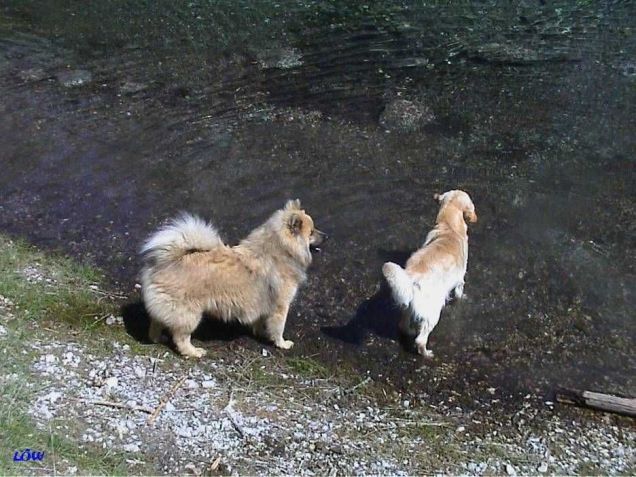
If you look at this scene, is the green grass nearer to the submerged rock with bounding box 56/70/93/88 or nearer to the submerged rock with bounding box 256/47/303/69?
the submerged rock with bounding box 56/70/93/88

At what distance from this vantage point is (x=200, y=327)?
743 centimetres

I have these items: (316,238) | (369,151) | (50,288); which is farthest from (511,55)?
(50,288)

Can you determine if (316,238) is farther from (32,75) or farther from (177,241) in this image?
(32,75)

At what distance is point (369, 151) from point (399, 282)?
4222 mm

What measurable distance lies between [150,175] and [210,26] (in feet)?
19.6

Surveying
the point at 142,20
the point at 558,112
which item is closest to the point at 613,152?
the point at 558,112

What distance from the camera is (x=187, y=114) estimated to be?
11484 mm

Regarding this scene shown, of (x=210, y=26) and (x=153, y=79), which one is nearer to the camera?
(x=153, y=79)

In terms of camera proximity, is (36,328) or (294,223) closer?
(36,328)

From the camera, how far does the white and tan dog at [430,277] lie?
6.64 metres

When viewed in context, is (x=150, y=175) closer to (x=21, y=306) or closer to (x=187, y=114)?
(x=187, y=114)

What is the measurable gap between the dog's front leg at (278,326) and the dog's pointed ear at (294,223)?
0.77 m

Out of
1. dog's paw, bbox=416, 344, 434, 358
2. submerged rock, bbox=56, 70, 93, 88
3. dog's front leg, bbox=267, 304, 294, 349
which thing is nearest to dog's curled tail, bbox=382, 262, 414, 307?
dog's paw, bbox=416, 344, 434, 358

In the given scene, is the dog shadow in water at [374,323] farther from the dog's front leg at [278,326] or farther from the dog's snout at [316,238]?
the dog's snout at [316,238]
